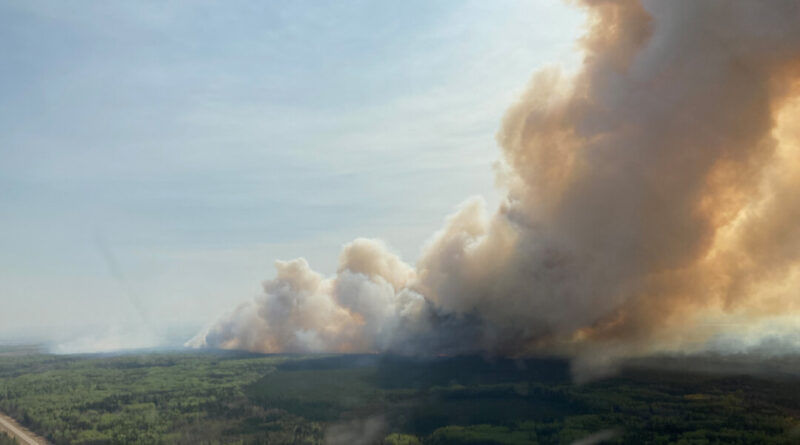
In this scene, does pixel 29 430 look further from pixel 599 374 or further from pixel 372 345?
pixel 599 374

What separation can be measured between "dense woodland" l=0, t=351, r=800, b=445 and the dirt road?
2.06 m

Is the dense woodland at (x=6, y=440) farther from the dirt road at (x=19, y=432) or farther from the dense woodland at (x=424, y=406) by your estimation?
the dense woodland at (x=424, y=406)

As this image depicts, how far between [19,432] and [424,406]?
71.9m

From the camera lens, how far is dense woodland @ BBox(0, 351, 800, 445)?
79.8 meters

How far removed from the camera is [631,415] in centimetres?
8369

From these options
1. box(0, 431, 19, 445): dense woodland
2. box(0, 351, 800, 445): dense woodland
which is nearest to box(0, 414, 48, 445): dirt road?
box(0, 431, 19, 445): dense woodland

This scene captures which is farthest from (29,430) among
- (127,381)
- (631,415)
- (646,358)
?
(646,358)

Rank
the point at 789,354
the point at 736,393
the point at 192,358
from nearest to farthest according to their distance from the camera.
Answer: the point at 736,393
the point at 789,354
the point at 192,358

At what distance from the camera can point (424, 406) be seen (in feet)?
320

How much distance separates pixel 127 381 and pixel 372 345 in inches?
2532

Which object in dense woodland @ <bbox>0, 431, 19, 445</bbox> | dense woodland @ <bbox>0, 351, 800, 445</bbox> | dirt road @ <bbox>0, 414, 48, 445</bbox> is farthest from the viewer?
dirt road @ <bbox>0, 414, 48, 445</bbox>

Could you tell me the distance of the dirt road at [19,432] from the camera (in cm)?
9319

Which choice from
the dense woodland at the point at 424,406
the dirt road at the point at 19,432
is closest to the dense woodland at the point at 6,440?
the dirt road at the point at 19,432

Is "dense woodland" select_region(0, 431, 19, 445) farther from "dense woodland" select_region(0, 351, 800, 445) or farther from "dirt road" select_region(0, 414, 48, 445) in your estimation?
"dense woodland" select_region(0, 351, 800, 445)
